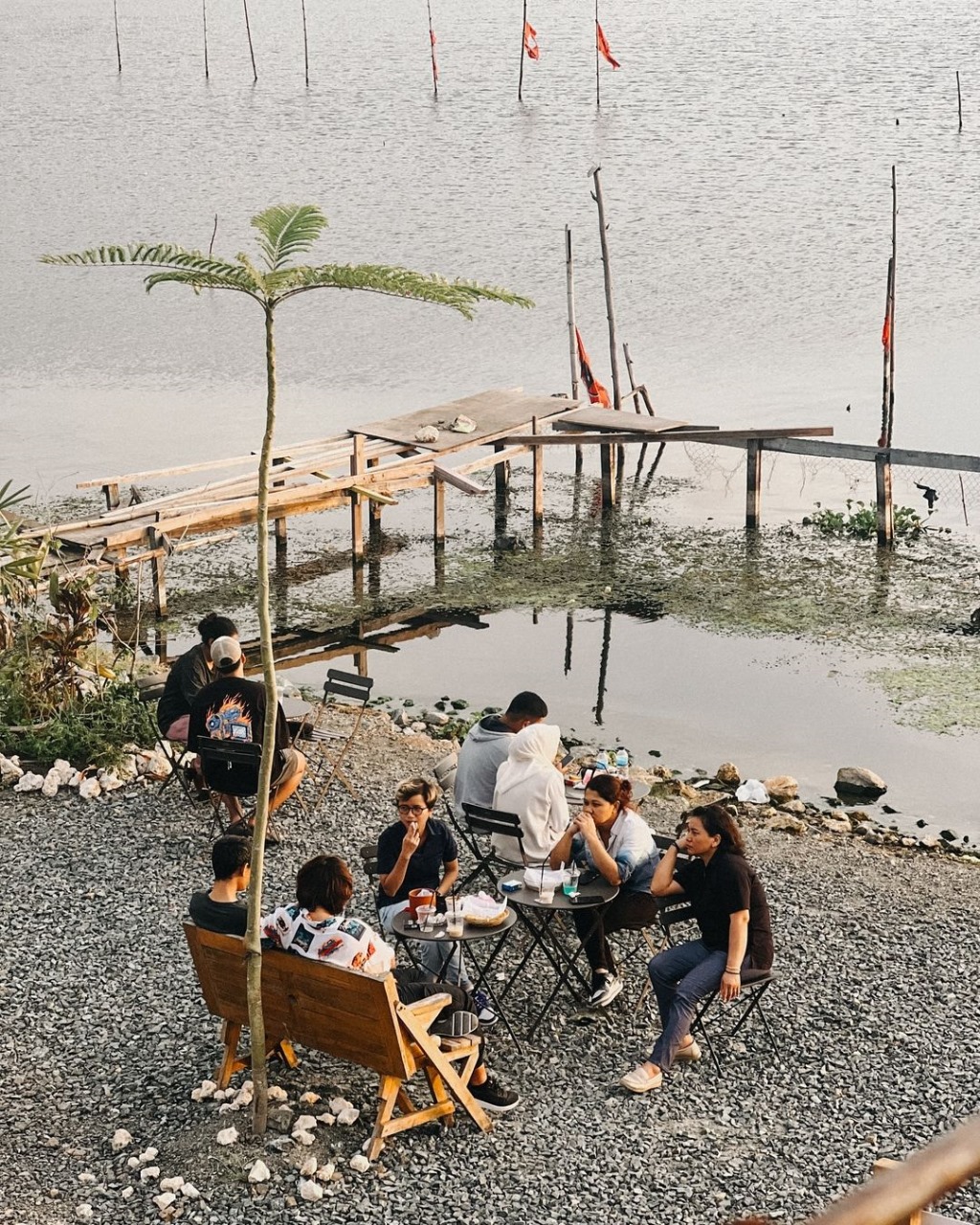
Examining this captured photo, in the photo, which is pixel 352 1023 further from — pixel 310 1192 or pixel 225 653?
pixel 225 653

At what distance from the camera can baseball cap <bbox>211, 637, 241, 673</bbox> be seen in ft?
31.1

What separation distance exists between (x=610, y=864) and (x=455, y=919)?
863 mm

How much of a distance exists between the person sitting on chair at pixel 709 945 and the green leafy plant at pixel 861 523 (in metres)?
12.6

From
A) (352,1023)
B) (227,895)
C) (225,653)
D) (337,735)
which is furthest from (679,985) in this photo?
(337,735)

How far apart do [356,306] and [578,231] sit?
7.72 m

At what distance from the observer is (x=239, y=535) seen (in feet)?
64.1

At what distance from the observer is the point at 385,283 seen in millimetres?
5832

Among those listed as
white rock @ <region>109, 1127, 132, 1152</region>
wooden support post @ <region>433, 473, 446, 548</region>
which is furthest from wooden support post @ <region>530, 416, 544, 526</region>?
white rock @ <region>109, 1127, 132, 1152</region>

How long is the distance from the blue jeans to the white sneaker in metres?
0.34

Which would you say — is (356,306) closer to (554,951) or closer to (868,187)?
(868,187)

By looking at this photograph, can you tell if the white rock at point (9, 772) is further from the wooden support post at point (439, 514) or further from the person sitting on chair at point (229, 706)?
the wooden support post at point (439, 514)

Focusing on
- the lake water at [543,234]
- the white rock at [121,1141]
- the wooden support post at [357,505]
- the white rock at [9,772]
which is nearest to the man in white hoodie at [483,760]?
the white rock at [121,1141]

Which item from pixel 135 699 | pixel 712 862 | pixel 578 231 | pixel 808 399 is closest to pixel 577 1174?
pixel 712 862

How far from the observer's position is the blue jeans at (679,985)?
273 inches
